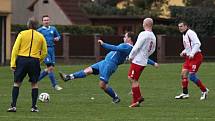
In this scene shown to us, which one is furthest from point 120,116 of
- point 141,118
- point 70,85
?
point 70,85

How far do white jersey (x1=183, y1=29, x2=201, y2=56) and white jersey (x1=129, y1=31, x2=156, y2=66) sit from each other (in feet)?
7.43

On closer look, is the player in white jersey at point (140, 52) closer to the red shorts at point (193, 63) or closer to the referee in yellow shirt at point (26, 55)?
the referee in yellow shirt at point (26, 55)

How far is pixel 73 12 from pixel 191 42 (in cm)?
4569

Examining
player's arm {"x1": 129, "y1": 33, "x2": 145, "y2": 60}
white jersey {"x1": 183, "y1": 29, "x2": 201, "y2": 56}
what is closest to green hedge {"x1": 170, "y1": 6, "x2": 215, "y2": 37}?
white jersey {"x1": 183, "y1": 29, "x2": 201, "y2": 56}

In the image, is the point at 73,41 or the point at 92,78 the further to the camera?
the point at 73,41

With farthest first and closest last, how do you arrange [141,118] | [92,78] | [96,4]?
1. [96,4]
2. [92,78]
3. [141,118]

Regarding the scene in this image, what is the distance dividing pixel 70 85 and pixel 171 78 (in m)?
5.87

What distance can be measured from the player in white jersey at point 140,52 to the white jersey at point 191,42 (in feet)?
7.43

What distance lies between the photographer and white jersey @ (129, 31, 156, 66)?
16.0 metres

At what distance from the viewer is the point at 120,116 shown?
46.0 ft

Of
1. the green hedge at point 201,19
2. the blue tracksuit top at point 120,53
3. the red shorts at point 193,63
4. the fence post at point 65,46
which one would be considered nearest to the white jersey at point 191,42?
the red shorts at point 193,63

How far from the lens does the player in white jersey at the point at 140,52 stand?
16.0m

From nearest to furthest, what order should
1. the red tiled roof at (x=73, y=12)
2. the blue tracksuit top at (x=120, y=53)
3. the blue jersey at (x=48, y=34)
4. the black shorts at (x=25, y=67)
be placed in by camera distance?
the black shorts at (x=25, y=67) → the blue tracksuit top at (x=120, y=53) → the blue jersey at (x=48, y=34) → the red tiled roof at (x=73, y=12)

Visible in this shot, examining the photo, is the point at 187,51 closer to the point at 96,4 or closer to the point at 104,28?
the point at 104,28
